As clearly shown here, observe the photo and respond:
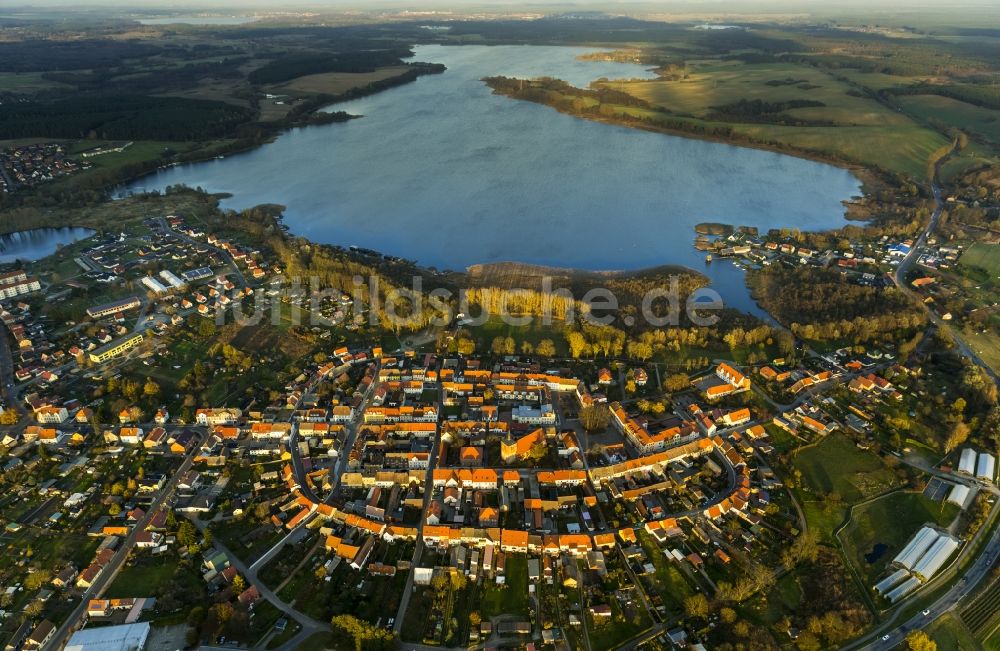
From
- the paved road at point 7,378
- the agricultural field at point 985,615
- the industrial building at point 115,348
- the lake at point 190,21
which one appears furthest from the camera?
the lake at point 190,21

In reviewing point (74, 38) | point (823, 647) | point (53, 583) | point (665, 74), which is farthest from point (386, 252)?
point (74, 38)

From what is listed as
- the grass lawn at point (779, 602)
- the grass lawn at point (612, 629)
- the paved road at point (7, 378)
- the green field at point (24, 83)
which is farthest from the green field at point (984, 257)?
the green field at point (24, 83)

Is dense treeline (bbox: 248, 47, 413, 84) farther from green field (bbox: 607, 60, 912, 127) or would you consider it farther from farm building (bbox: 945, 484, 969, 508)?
farm building (bbox: 945, 484, 969, 508)

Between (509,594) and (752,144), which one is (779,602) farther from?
(752,144)

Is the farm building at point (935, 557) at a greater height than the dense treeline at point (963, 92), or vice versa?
the dense treeline at point (963, 92)

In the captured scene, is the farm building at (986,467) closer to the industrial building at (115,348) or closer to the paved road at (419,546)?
the paved road at (419,546)

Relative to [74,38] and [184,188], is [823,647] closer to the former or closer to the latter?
[184,188]

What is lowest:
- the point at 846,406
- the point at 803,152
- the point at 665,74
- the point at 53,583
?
the point at 53,583
